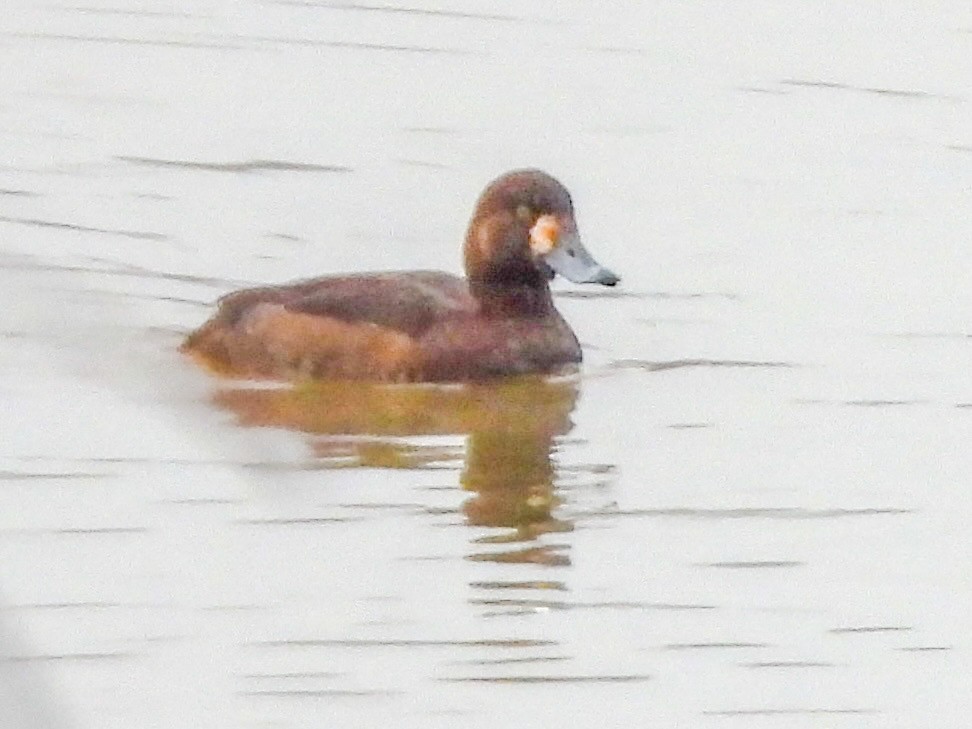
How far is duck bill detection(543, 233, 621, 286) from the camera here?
8.67m

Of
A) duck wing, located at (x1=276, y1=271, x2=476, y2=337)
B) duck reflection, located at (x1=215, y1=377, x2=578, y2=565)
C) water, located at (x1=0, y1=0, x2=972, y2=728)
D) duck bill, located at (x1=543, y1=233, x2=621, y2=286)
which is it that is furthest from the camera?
duck bill, located at (x1=543, y1=233, x2=621, y2=286)

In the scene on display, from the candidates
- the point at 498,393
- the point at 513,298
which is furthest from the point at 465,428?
the point at 513,298

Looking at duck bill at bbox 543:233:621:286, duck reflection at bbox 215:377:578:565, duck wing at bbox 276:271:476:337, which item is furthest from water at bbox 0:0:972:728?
duck bill at bbox 543:233:621:286

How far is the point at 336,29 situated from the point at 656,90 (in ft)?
6.30

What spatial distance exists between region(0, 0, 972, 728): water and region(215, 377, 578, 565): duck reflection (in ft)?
0.07

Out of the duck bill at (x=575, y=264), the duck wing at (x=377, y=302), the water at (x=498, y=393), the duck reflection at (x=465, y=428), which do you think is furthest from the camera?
the duck bill at (x=575, y=264)

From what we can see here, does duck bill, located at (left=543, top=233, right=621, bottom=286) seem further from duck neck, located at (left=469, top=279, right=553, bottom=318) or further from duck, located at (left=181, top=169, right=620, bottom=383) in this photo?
duck neck, located at (left=469, top=279, right=553, bottom=318)

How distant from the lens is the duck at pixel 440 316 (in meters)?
8.36

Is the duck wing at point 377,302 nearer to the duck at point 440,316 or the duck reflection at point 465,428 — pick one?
the duck at point 440,316

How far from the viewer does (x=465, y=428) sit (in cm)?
802

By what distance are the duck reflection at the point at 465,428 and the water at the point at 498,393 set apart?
2 cm

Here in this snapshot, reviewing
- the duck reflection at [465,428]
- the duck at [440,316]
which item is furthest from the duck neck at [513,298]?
the duck reflection at [465,428]

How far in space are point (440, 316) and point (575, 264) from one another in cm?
58

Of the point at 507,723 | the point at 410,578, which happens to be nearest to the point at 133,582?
the point at 410,578
